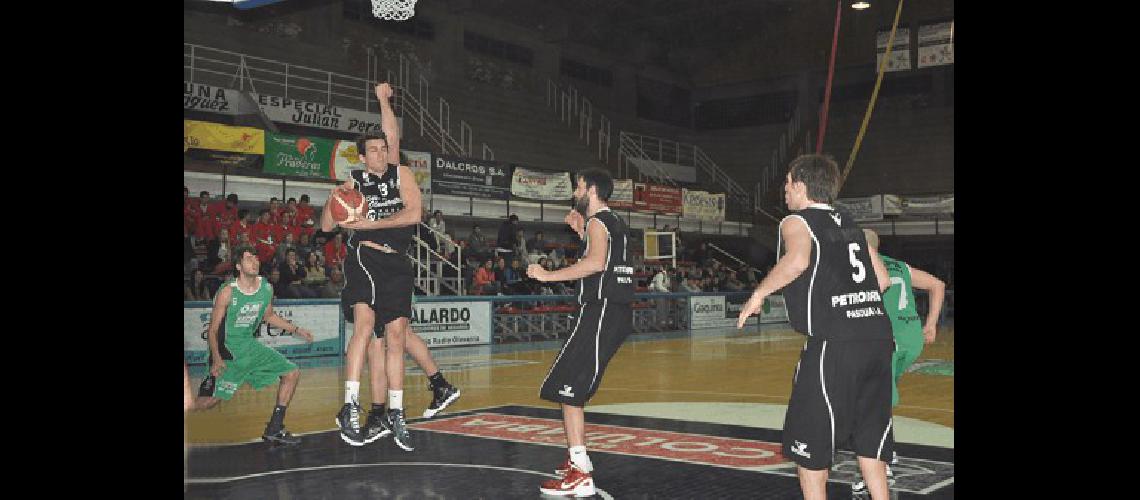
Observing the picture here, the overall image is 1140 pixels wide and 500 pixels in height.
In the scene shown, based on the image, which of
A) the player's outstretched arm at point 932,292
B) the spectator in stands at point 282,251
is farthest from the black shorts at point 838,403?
the spectator in stands at point 282,251

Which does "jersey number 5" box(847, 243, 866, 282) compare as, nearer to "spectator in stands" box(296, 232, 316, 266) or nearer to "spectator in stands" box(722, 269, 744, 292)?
"spectator in stands" box(296, 232, 316, 266)

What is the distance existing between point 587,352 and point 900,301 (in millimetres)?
2022

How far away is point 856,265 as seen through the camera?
4.10 meters

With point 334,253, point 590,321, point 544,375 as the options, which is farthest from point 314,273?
point 590,321

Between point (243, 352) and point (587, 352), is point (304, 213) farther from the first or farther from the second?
point (587, 352)

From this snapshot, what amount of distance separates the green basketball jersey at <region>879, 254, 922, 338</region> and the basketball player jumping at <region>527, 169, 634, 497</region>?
1.66 meters

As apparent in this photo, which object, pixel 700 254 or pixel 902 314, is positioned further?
pixel 700 254

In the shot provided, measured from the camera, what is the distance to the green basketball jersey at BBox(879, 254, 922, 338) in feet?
19.9

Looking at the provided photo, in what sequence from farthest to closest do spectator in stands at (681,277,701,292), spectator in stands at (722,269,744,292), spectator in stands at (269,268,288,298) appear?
spectator in stands at (722,269,744,292) → spectator in stands at (681,277,701,292) → spectator in stands at (269,268,288,298)

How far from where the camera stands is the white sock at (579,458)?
546cm

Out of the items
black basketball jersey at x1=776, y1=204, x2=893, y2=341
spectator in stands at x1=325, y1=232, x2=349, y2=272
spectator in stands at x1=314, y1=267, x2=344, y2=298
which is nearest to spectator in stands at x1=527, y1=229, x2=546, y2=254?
spectator in stands at x1=325, y1=232, x2=349, y2=272

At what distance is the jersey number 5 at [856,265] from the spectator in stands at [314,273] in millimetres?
13168

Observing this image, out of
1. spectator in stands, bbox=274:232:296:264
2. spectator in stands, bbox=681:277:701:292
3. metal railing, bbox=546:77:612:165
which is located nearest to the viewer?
spectator in stands, bbox=274:232:296:264

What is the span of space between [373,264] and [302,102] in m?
13.9
